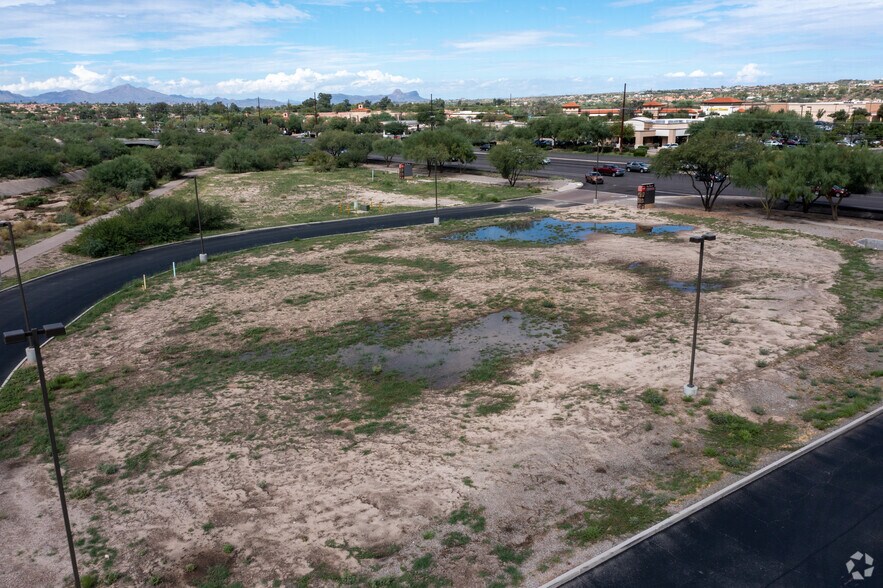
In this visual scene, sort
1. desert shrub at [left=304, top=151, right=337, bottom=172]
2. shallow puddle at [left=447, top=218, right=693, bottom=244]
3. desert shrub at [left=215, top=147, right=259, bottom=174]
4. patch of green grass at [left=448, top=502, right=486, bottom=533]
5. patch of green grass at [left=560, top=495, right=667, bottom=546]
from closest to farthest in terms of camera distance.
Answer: patch of green grass at [left=560, top=495, right=667, bottom=546], patch of green grass at [left=448, top=502, right=486, bottom=533], shallow puddle at [left=447, top=218, right=693, bottom=244], desert shrub at [left=304, top=151, right=337, bottom=172], desert shrub at [left=215, top=147, right=259, bottom=174]

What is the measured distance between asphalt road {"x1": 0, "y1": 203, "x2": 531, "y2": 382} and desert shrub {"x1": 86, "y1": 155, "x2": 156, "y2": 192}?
34.1 m

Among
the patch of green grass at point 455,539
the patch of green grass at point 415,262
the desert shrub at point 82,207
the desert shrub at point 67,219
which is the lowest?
the patch of green grass at point 455,539

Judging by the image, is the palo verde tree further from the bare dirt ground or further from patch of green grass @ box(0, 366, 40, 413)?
patch of green grass @ box(0, 366, 40, 413)

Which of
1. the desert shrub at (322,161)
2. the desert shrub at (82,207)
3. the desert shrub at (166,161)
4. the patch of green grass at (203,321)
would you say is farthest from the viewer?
the desert shrub at (322,161)

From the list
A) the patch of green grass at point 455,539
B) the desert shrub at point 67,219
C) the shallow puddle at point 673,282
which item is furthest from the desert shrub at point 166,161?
the patch of green grass at point 455,539

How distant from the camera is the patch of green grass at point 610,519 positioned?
1435cm

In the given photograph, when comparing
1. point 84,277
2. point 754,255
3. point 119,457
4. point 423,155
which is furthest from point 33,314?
point 423,155

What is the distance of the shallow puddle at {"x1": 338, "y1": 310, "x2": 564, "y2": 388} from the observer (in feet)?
80.2

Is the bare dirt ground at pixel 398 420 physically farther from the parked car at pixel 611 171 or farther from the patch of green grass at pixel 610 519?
the parked car at pixel 611 171

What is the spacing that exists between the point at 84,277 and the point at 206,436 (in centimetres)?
2674

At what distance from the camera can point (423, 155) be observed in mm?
82250

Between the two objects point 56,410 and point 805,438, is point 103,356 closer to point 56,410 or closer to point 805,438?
point 56,410

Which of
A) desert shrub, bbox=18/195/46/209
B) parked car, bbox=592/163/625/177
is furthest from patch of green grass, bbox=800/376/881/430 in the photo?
desert shrub, bbox=18/195/46/209

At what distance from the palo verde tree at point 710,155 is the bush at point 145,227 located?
4280 cm
